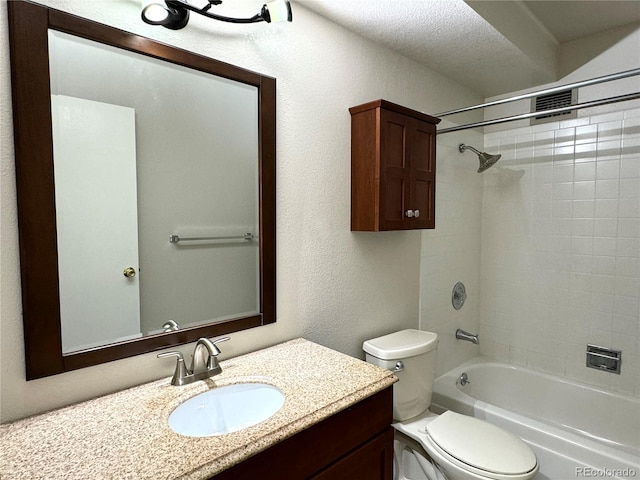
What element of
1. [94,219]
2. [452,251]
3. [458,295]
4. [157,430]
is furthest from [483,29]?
[157,430]

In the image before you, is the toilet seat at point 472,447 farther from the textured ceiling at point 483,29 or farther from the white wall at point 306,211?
the textured ceiling at point 483,29

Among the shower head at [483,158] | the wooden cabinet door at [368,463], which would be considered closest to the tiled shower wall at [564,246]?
the shower head at [483,158]

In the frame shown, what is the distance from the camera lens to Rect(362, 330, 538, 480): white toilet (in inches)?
55.3

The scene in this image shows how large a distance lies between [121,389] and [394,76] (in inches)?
77.5

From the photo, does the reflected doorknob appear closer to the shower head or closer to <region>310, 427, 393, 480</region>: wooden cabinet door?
<region>310, 427, 393, 480</region>: wooden cabinet door

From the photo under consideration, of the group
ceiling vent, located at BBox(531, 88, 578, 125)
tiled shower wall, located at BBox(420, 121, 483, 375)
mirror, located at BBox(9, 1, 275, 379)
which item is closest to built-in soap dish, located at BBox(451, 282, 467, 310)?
tiled shower wall, located at BBox(420, 121, 483, 375)

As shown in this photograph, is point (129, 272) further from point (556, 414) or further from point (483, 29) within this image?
point (556, 414)

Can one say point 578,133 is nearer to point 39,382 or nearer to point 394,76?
point 394,76

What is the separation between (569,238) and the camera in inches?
93.7

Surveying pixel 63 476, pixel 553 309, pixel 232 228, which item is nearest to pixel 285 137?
pixel 232 228

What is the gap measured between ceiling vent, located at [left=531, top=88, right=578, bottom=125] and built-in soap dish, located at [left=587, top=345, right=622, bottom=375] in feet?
4.88

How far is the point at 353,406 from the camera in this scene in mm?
1135

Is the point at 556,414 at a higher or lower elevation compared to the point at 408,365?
lower

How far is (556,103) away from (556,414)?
201 centimetres
